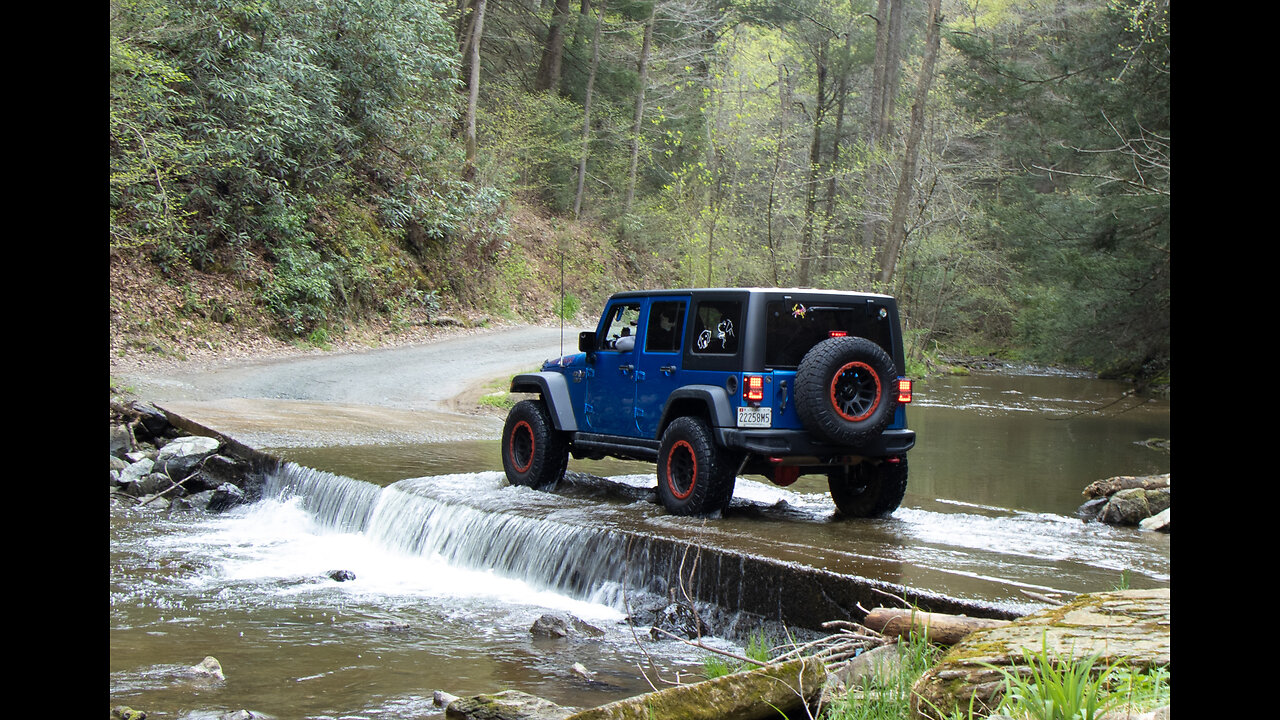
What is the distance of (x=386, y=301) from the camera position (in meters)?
26.7

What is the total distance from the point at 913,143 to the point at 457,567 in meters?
18.4

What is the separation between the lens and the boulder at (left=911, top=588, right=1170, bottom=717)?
3.96 meters

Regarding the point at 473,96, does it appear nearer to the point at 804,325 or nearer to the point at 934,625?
the point at 804,325

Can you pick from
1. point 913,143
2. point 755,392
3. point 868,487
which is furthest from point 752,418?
point 913,143

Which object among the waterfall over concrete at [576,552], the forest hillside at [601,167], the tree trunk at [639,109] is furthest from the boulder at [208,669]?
the tree trunk at [639,109]

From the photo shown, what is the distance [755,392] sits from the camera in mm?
8477

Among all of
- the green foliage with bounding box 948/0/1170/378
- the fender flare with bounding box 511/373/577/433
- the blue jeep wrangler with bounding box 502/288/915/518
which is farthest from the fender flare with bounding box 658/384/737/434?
the green foliage with bounding box 948/0/1170/378

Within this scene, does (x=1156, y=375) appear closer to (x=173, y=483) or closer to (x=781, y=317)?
(x=781, y=317)

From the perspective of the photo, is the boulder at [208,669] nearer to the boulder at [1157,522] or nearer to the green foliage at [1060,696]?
the green foliage at [1060,696]

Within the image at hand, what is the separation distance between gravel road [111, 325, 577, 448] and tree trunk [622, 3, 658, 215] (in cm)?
1698

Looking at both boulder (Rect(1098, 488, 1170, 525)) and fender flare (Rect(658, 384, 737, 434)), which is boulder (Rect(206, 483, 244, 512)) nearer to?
fender flare (Rect(658, 384, 737, 434))

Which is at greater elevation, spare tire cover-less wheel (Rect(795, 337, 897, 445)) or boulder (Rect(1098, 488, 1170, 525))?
spare tire cover-less wheel (Rect(795, 337, 897, 445))
